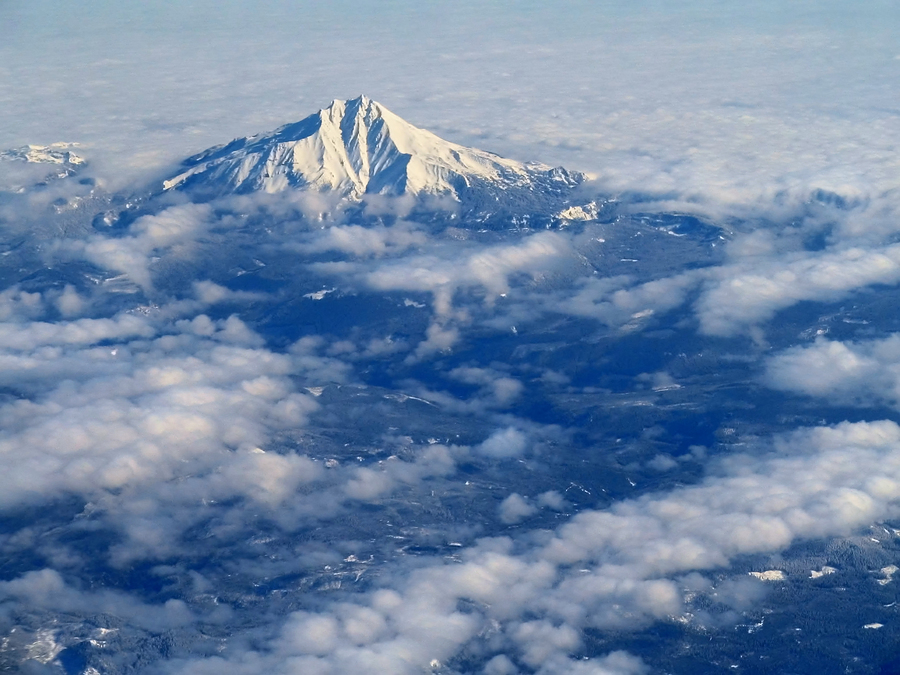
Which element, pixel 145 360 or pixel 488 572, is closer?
pixel 488 572

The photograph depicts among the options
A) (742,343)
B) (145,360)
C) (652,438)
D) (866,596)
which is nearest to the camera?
(866,596)

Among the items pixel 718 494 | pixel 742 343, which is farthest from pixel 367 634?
pixel 742 343

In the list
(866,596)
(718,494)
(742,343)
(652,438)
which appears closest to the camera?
(866,596)

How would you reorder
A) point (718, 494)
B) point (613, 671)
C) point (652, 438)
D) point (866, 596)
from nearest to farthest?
point (613, 671)
point (866, 596)
point (718, 494)
point (652, 438)

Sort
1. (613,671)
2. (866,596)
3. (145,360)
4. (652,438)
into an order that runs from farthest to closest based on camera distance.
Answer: (145,360), (652,438), (866,596), (613,671)

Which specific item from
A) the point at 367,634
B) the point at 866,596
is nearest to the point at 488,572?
the point at 367,634

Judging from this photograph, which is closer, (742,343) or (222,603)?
(222,603)

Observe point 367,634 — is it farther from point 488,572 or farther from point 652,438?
point 652,438

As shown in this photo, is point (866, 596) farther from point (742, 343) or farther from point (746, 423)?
point (742, 343)
